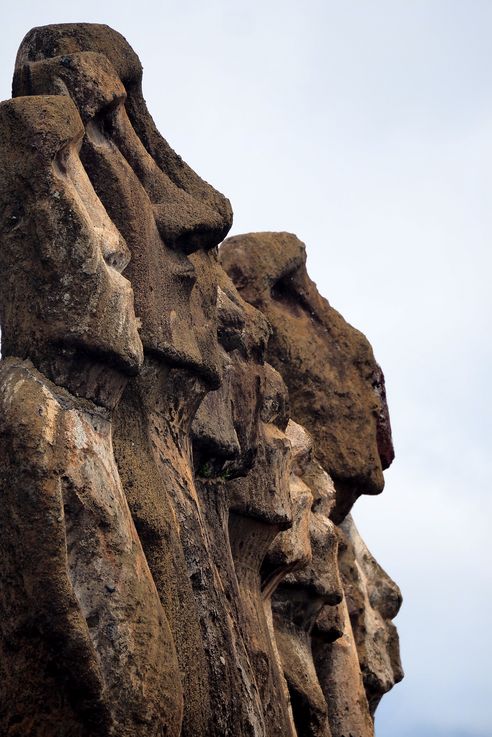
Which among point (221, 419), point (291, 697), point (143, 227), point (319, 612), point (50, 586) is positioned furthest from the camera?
point (319, 612)

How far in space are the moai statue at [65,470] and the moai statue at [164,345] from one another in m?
0.52

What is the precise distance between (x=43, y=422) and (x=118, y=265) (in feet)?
3.65

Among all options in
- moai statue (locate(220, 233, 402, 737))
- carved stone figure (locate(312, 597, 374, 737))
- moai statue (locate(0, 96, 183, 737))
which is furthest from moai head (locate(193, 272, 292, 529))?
moai statue (locate(220, 233, 402, 737))

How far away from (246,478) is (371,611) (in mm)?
6440

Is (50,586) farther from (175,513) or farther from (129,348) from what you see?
(175,513)

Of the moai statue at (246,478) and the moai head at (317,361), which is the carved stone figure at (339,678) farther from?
the moai statue at (246,478)

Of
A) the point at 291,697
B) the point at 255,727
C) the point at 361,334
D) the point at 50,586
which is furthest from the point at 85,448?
the point at 361,334

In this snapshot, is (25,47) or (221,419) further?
(221,419)

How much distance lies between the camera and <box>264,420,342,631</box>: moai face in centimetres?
1083

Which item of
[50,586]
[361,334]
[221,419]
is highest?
[361,334]

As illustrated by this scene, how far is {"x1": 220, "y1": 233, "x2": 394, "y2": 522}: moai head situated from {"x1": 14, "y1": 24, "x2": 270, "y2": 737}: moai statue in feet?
17.1

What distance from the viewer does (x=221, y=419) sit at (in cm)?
892

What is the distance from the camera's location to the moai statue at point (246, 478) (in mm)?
8758

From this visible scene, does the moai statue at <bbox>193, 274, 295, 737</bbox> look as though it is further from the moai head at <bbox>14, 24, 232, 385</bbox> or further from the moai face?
the moai head at <bbox>14, 24, 232, 385</bbox>
